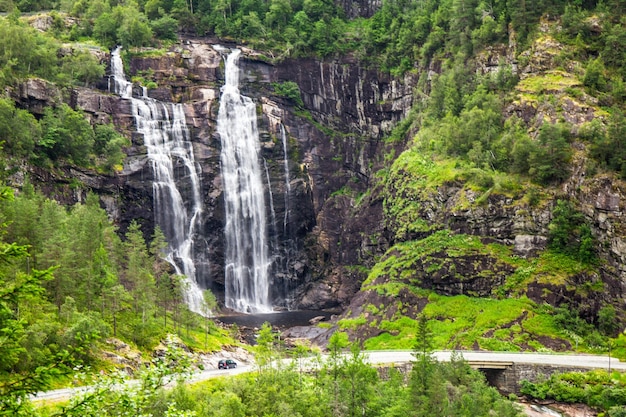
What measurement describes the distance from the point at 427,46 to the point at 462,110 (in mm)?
21940

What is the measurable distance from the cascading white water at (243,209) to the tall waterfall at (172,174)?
5591mm

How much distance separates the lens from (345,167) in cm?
10212

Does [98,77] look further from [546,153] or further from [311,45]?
[546,153]

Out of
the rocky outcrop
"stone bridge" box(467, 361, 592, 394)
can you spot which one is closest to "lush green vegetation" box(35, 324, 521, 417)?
"stone bridge" box(467, 361, 592, 394)

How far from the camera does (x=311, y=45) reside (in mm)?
107125

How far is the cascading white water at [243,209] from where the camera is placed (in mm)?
87312

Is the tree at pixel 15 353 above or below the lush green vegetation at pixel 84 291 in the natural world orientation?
above

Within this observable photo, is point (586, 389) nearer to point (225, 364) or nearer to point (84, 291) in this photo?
point (225, 364)

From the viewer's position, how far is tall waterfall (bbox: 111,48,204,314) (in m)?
84.7

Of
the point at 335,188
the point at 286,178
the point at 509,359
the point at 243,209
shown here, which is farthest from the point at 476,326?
the point at 335,188

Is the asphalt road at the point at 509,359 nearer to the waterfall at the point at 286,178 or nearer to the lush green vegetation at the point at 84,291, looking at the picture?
the lush green vegetation at the point at 84,291

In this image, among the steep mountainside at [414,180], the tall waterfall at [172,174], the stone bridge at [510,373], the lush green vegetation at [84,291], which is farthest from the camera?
the tall waterfall at [172,174]

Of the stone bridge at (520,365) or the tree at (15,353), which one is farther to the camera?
the stone bridge at (520,365)

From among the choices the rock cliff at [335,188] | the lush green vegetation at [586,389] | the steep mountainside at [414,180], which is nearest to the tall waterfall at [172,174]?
the rock cliff at [335,188]
